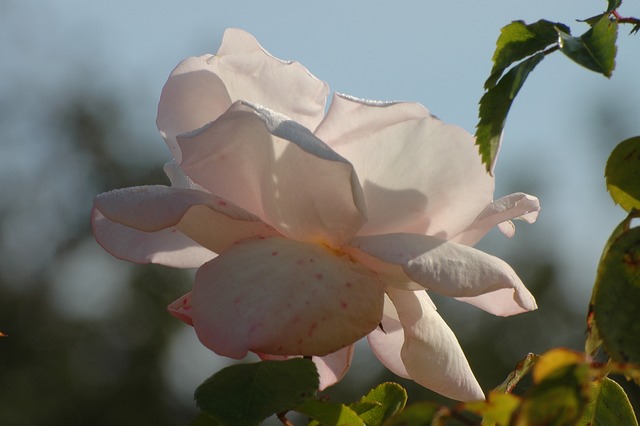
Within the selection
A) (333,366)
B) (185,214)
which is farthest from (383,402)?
(185,214)

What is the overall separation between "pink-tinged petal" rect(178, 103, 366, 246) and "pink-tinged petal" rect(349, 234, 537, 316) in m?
0.02

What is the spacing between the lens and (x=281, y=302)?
0.35m

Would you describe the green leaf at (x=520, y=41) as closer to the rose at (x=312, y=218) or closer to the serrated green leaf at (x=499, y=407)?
the rose at (x=312, y=218)

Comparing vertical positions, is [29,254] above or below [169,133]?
below

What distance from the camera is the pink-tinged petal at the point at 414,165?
407 millimetres

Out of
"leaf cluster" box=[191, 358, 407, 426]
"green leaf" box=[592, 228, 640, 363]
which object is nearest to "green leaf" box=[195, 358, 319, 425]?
"leaf cluster" box=[191, 358, 407, 426]

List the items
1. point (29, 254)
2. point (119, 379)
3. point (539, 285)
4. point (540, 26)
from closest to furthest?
point (540, 26), point (119, 379), point (29, 254), point (539, 285)

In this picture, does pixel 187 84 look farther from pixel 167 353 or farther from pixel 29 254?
pixel 29 254

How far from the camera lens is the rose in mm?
359

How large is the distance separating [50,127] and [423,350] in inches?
361

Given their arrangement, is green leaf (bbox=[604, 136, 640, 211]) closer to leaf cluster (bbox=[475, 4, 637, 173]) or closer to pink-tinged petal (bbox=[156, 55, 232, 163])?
leaf cluster (bbox=[475, 4, 637, 173])

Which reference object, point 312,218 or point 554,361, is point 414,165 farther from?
point 554,361

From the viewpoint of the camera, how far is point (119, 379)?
25.5 ft

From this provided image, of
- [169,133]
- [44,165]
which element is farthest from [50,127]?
[169,133]
